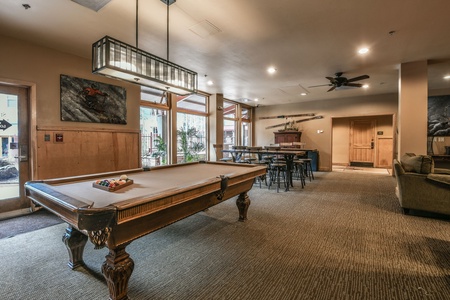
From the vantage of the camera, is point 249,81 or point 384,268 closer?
point 384,268

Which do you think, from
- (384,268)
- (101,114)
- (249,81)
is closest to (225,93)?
(249,81)

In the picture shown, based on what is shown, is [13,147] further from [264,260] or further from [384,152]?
[384,152]

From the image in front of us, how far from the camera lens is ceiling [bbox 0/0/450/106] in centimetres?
279

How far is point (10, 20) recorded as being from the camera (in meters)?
3.04

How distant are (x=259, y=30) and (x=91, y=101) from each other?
11.5 ft

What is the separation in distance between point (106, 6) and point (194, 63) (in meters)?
2.27

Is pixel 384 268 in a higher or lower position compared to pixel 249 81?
lower

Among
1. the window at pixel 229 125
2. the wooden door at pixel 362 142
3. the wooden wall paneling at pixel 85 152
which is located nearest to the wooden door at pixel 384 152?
the wooden door at pixel 362 142

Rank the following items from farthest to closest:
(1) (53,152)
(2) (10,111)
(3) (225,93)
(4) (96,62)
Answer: (3) (225,93) → (1) (53,152) → (2) (10,111) → (4) (96,62)

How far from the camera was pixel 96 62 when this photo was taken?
7.79 feet

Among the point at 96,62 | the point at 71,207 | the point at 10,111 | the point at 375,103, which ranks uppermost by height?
the point at 375,103

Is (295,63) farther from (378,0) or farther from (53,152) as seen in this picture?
(53,152)

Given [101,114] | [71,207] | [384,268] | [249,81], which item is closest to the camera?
[71,207]

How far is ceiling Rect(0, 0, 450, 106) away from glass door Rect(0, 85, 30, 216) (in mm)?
1015
